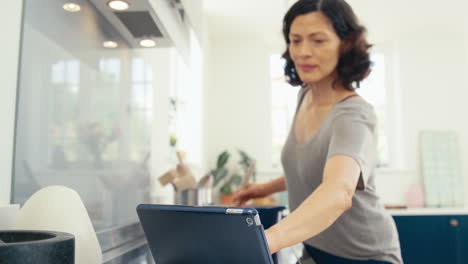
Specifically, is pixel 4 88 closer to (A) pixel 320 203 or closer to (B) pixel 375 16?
(A) pixel 320 203

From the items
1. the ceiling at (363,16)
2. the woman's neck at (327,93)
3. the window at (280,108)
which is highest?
the ceiling at (363,16)

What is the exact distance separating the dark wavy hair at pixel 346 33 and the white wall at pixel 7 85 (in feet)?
1.76

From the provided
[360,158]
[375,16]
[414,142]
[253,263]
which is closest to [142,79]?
[360,158]

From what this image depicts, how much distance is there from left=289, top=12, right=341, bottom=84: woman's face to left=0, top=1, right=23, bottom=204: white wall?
50 cm

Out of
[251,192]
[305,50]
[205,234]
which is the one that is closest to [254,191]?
[251,192]

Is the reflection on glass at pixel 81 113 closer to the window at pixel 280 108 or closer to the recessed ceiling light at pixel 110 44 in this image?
the recessed ceiling light at pixel 110 44

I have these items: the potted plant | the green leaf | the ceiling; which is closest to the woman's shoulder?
the ceiling

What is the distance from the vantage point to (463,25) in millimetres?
4289

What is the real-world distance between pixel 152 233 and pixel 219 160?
3.80 meters

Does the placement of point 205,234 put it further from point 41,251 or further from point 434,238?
point 434,238

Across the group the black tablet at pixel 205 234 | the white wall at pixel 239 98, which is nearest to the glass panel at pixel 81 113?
the black tablet at pixel 205 234

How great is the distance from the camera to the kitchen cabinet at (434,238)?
2834 millimetres

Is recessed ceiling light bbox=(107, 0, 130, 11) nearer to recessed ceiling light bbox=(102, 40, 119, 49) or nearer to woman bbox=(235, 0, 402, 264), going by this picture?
recessed ceiling light bbox=(102, 40, 119, 49)

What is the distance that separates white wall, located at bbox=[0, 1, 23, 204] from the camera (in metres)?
0.58
